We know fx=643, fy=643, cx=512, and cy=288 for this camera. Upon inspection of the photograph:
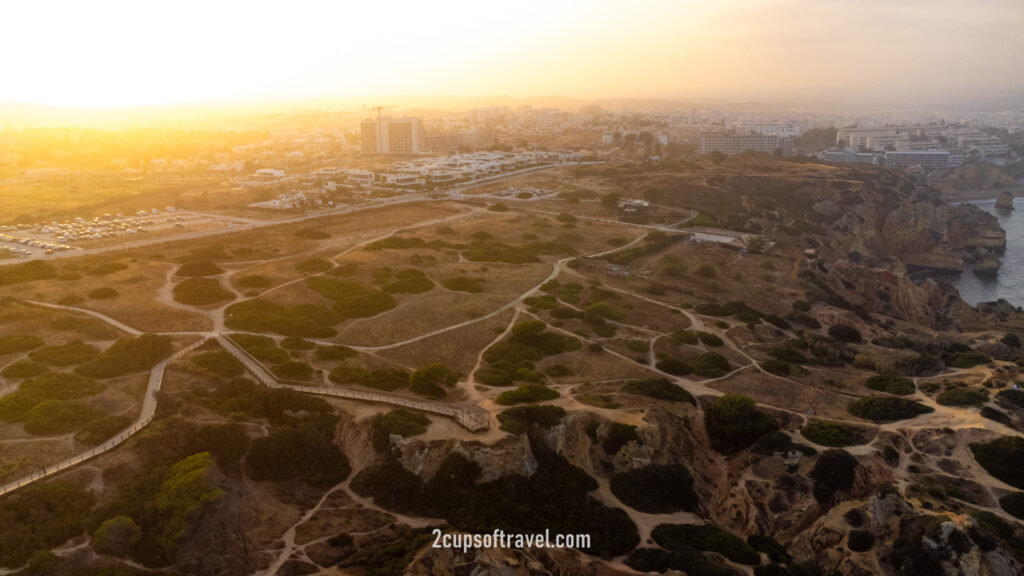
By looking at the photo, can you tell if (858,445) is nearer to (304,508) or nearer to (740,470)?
(740,470)

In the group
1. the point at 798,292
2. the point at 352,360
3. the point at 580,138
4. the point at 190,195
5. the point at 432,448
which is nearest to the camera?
the point at 432,448

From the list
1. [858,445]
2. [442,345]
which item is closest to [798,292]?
[858,445]

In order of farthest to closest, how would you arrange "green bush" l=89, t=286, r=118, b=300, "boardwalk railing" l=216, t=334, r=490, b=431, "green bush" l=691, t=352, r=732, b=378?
"green bush" l=89, t=286, r=118, b=300, "green bush" l=691, t=352, r=732, b=378, "boardwalk railing" l=216, t=334, r=490, b=431

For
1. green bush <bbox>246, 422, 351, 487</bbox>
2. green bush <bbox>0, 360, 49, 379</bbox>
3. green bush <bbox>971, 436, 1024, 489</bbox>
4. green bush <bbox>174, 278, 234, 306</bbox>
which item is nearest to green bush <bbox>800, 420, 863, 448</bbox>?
green bush <bbox>971, 436, 1024, 489</bbox>

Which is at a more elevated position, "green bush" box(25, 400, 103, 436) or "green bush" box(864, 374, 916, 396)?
"green bush" box(25, 400, 103, 436)

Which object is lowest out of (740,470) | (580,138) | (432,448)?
(740,470)

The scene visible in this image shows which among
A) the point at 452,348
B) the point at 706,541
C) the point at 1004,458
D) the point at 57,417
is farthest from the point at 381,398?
the point at 1004,458

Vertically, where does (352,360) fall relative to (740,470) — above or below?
above

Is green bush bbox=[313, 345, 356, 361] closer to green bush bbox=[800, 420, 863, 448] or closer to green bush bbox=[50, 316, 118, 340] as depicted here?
green bush bbox=[50, 316, 118, 340]
